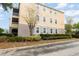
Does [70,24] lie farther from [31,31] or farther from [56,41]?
[31,31]

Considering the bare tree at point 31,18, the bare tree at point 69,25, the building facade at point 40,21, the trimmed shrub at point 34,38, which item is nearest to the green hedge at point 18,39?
the trimmed shrub at point 34,38

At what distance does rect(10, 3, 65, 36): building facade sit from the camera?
42.0 ft

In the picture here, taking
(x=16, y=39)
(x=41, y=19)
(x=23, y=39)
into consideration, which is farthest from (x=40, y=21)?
(x=16, y=39)

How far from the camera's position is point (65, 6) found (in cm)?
1165

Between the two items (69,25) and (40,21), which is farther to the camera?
(40,21)

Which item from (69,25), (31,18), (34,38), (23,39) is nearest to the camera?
(69,25)

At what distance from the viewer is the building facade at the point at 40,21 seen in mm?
12789

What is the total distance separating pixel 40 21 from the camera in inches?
555

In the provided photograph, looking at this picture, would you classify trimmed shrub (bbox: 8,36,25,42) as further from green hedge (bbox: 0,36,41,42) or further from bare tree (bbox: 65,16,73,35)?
bare tree (bbox: 65,16,73,35)

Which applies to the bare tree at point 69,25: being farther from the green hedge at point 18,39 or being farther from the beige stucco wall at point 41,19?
the green hedge at point 18,39

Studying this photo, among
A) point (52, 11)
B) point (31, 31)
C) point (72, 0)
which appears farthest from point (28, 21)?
point (72, 0)

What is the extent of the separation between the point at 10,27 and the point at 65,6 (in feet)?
16.4

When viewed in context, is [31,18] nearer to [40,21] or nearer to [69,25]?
[40,21]

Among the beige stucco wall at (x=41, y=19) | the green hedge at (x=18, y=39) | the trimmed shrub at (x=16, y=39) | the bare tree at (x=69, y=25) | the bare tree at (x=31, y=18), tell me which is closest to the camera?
the bare tree at (x=69, y=25)
